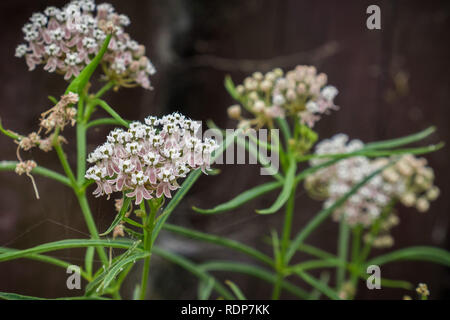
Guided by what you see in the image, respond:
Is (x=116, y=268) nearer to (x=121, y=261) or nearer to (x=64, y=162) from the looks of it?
(x=121, y=261)

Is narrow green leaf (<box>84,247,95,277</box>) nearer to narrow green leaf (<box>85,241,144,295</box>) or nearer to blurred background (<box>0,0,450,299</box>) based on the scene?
narrow green leaf (<box>85,241,144,295</box>)

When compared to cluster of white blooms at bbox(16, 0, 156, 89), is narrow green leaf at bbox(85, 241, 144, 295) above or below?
below

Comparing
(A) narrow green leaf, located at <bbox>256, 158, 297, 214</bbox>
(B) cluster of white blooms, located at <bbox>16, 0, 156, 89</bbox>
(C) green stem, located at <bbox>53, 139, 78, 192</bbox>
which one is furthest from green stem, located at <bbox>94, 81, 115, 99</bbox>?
(A) narrow green leaf, located at <bbox>256, 158, 297, 214</bbox>

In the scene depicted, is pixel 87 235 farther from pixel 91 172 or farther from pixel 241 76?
pixel 241 76
